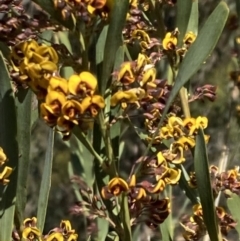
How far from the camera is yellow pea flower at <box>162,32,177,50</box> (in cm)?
118

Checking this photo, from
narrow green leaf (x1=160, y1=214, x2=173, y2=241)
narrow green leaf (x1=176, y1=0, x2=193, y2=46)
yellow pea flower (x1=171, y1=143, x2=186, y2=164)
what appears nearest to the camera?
yellow pea flower (x1=171, y1=143, x2=186, y2=164)

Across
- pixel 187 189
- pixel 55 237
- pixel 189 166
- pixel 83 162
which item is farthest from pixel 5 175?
pixel 189 166

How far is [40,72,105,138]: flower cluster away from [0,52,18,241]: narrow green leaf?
107 mm

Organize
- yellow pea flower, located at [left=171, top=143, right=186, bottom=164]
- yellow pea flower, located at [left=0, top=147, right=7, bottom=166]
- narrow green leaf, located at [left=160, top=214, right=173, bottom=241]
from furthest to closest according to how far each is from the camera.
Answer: narrow green leaf, located at [left=160, top=214, right=173, bottom=241] → yellow pea flower, located at [left=171, top=143, right=186, bottom=164] → yellow pea flower, located at [left=0, top=147, right=7, bottom=166]

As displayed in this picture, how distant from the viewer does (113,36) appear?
92cm

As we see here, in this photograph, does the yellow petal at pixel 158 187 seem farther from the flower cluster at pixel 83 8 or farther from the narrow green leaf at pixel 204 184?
the flower cluster at pixel 83 8

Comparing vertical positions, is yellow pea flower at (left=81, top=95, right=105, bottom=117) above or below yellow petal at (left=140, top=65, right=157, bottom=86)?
below

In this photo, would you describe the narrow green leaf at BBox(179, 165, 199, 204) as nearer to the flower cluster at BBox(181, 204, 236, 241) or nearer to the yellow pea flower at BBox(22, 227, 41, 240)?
the flower cluster at BBox(181, 204, 236, 241)

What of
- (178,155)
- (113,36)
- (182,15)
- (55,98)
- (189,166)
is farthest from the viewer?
(189,166)

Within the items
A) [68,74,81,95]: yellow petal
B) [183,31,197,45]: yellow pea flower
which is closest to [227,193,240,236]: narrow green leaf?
[183,31,197,45]: yellow pea flower

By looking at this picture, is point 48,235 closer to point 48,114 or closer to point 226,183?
point 48,114

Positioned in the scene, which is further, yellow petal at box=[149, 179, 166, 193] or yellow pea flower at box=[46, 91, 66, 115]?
yellow petal at box=[149, 179, 166, 193]

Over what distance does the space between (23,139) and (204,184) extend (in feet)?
0.91

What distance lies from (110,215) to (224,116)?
286 centimetres
